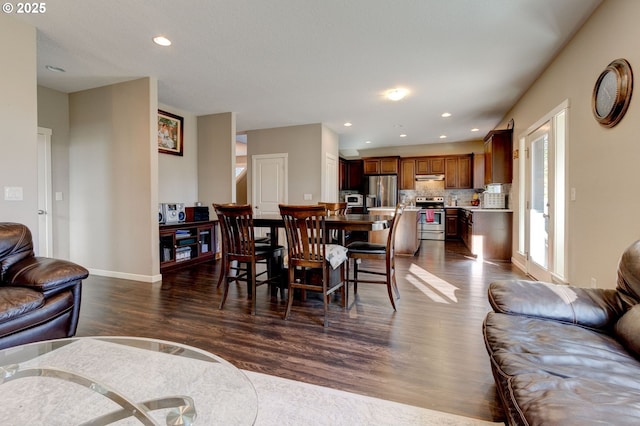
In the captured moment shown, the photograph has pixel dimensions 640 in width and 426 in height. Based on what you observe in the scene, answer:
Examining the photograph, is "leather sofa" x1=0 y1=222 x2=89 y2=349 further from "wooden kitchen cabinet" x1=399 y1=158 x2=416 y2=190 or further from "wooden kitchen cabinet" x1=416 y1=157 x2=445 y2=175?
"wooden kitchen cabinet" x1=416 y1=157 x2=445 y2=175

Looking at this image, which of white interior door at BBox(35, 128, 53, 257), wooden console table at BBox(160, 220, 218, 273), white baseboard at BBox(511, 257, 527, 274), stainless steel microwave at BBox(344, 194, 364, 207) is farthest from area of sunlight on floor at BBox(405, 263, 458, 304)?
white interior door at BBox(35, 128, 53, 257)

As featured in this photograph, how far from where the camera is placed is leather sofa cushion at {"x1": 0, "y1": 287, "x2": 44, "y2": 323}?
178cm

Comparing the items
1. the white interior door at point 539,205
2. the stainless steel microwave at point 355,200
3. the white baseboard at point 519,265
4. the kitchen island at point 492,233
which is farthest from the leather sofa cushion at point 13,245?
the stainless steel microwave at point 355,200

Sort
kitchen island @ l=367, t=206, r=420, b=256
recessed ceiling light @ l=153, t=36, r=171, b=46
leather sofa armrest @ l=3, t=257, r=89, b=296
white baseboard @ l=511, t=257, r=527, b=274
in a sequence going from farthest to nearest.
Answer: kitchen island @ l=367, t=206, r=420, b=256 < white baseboard @ l=511, t=257, r=527, b=274 < recessed ceiling light @ l=153, t=36, r=171, b=46 < leather sofa armrest @ l=3, t=257, r=89, b=296

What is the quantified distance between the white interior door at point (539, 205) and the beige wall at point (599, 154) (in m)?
0.55

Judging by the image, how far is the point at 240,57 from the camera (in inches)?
133

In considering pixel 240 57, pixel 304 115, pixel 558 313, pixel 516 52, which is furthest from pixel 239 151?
pixel 558 313

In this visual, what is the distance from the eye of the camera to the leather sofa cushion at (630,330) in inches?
49.7

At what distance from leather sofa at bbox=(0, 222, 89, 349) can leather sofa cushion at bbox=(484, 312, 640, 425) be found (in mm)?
2654

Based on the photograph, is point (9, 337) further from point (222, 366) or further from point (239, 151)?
point (239, 151)

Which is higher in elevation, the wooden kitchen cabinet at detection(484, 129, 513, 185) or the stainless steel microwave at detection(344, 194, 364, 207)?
the wooden kitchen cabinet at detection(484, 129, 513, 185)

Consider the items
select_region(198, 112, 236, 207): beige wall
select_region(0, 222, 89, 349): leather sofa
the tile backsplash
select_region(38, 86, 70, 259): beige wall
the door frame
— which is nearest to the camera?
select_region(0, 222, 89, 349): leather sofa

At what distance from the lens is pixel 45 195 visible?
168 inches

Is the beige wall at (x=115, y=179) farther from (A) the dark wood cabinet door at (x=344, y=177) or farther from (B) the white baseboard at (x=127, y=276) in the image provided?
(A) the dark wood cabinet door at (x=344, y=177)
